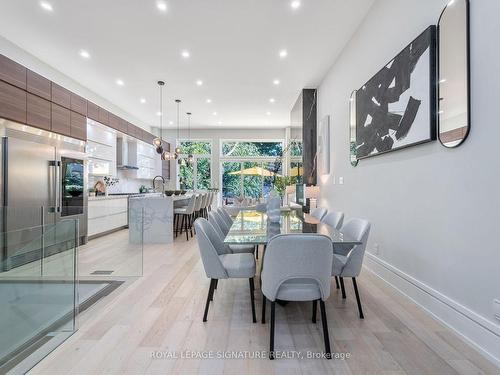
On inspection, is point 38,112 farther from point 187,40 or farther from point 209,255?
point 209,255

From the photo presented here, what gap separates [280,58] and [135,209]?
3.92 metres

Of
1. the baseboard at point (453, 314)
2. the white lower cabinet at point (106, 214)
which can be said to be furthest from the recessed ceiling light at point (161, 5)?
the baseboard at point (453, 314)

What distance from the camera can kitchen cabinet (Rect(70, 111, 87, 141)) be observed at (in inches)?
195

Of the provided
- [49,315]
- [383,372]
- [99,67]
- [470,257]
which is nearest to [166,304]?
[49,315]

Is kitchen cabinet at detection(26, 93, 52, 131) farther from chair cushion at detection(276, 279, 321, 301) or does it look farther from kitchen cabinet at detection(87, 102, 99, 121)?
chair cushion at detection(276, 279, 321, 301)

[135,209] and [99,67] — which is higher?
[99,67]

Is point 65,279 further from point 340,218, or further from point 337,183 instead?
point 337,183

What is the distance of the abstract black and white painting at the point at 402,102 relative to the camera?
7.45ft

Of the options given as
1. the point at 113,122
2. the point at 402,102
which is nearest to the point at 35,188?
the point at 113,122

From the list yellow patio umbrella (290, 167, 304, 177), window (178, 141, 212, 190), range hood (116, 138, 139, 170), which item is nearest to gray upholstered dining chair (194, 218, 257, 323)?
yellow patio umbrella (290, 167, 304, 177)

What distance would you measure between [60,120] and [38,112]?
1.62ft

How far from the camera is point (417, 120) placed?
95.7 inches

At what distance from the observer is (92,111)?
5641 mm

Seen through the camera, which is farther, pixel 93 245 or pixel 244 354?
pixel 93 245
